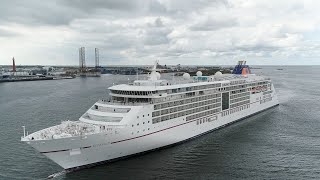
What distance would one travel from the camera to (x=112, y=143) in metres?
28.4

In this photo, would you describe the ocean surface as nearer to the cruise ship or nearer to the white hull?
the white hull

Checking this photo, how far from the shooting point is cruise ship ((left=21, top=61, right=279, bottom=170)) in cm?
2670

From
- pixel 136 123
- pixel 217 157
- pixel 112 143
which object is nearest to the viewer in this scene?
pixel 112 143

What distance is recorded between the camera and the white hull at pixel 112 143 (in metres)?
26.2

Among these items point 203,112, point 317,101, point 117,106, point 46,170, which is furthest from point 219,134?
point 317,101

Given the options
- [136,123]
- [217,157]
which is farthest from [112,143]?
[217,157]

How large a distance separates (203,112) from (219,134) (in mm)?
4224

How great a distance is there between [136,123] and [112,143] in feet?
10.3

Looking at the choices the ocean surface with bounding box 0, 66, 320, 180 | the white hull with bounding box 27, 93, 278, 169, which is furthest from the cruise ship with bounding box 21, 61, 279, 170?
the ocean surface with bounding box 0, 66, 320, 180

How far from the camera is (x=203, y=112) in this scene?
39.5m

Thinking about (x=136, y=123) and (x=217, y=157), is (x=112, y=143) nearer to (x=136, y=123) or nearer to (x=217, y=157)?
(x=136, y=123)

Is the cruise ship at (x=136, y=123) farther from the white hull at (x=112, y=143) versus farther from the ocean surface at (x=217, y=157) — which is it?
the ocean surface at (x=217, y=157)

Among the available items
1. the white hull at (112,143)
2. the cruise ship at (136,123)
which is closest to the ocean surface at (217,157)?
the white hull at (112,143)

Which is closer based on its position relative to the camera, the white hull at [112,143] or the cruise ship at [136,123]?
the white hull at [112,143]
